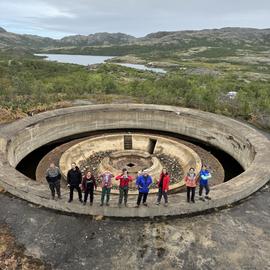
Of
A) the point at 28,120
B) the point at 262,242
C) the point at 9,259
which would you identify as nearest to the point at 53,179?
the point at 9,259

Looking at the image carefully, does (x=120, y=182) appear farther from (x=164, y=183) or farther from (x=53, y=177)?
(x=53, y=177)

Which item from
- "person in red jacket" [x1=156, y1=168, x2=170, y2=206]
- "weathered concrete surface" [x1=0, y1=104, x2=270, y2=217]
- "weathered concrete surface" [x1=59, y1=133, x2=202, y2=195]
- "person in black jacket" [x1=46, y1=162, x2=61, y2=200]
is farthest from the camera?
"weathered concrete surface" [x1=59, y1=133, x2=202, y2=195]

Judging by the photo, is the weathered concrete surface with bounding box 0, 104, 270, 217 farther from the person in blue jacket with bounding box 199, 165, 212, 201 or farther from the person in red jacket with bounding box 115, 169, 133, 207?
the person in red jacket with bounding box 115, 169, 133, 207

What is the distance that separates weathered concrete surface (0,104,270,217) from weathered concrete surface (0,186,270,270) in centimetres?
44

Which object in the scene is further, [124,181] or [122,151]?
[122,151]

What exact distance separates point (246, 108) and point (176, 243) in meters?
19.1

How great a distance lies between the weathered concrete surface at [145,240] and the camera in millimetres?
10305

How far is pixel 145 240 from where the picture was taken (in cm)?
1123

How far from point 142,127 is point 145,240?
697 inches

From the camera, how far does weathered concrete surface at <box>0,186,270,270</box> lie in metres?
10.3

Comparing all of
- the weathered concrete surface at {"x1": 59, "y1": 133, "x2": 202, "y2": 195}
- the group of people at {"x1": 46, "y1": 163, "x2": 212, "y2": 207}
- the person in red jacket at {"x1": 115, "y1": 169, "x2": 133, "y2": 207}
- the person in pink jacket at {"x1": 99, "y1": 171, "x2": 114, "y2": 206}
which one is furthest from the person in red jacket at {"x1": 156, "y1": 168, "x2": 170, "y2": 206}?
the weathered concrete surface at {"x1": 59, "y1": 133, "x2": 202, "y2": 195}

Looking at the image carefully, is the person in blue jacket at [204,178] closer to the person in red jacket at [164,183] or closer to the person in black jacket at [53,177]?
the person in red jacket at [164,183]

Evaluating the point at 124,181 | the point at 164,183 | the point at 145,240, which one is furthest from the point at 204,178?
the point at 145,240

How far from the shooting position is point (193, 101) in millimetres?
29688
